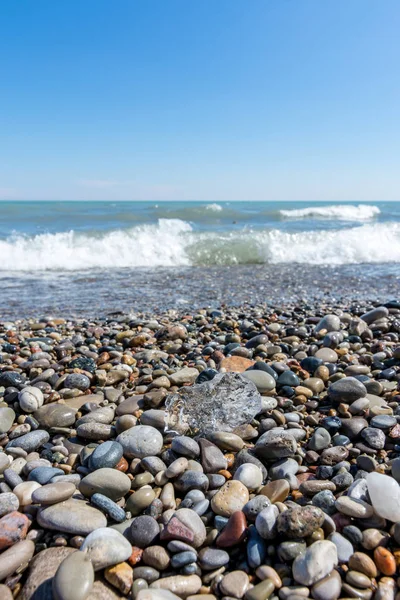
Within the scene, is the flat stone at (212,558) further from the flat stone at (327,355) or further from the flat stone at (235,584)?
the flat stone at (327,355)

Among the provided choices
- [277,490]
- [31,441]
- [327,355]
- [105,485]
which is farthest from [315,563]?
[327,355]

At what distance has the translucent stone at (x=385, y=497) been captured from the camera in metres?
1.60

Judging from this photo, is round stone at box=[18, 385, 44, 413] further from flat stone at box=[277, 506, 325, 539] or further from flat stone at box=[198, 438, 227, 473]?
flat stone at box=[277, 506, 325, 539]

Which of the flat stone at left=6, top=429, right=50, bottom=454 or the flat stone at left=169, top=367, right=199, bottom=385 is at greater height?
the flat stone at left=169, top=367, right=199, bottom=385

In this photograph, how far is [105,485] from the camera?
179cm

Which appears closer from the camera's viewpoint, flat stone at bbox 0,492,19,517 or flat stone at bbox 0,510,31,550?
flat stone at bbox 0,510,31,550

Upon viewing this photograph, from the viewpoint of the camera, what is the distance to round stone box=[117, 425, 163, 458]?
2055 mm

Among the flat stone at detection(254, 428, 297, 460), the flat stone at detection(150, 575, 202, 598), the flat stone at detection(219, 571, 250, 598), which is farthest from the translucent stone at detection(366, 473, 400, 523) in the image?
the flat stone at detection(150, 575, 202, 598)

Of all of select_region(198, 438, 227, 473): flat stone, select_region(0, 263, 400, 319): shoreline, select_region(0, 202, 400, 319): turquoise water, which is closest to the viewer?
select_region(198, 438, 227, 473): flat stone

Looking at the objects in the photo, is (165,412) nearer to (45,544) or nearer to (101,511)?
(101,511)

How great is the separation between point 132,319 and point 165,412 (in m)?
2.54

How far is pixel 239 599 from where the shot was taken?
139 centimetres

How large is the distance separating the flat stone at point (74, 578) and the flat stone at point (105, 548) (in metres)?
0.03

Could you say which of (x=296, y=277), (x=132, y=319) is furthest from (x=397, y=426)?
(x=296, y=277)
